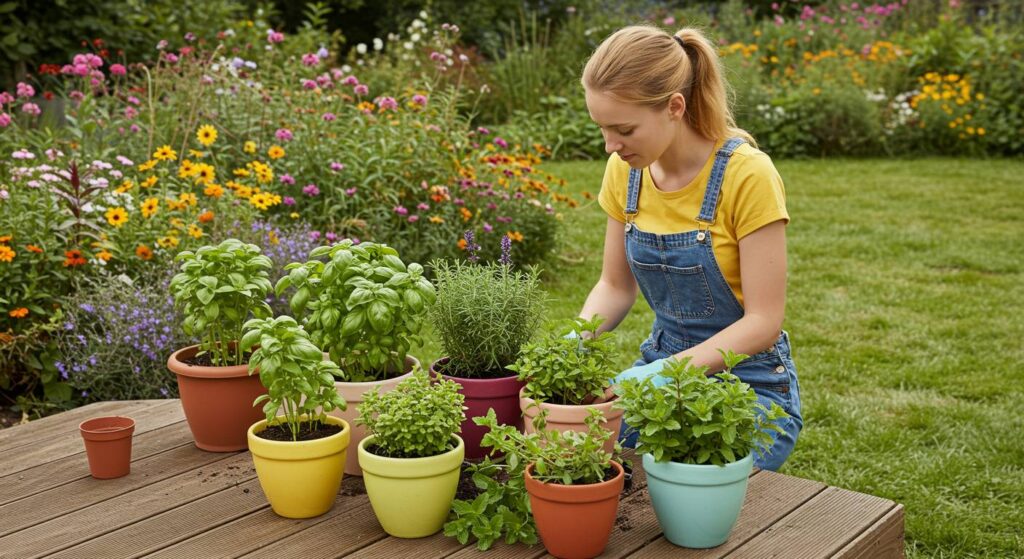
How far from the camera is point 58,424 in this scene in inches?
86.9

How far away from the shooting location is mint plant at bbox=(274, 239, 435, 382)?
1.76 metres

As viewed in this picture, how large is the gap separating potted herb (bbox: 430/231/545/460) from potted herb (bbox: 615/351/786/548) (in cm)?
38

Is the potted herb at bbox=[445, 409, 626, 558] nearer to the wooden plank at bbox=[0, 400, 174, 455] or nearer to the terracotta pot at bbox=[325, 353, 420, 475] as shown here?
the terracotta pot at bbox=[325, 353, 420, 475]

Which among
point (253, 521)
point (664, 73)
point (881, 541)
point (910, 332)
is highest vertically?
point (664, 73)

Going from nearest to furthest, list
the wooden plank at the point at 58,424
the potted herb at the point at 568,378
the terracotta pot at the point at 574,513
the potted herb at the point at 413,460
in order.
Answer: the terracotta pot at the point at 574,513 → the potted herb at the point at 413,460 → the potted herb at the point at 568,378 → the wooden plank at the point at 58,424

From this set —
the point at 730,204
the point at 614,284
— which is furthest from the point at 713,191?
the point at 614,284

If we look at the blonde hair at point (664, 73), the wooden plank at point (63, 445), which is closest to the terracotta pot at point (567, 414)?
the blonde hair at point (664, 73)

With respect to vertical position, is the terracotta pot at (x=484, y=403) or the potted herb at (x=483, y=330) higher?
the potted herb at (x=483, y=330)

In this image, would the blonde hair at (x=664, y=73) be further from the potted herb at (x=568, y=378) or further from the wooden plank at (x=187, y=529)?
the wooden plank at (x=187, y=529)

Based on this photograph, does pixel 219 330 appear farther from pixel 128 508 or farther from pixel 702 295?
pixel 702 295

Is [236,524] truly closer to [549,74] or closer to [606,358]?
[606,358]

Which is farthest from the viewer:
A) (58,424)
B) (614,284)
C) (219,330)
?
(614,284)

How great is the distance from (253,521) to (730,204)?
1.13m

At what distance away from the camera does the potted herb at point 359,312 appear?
176 cm
